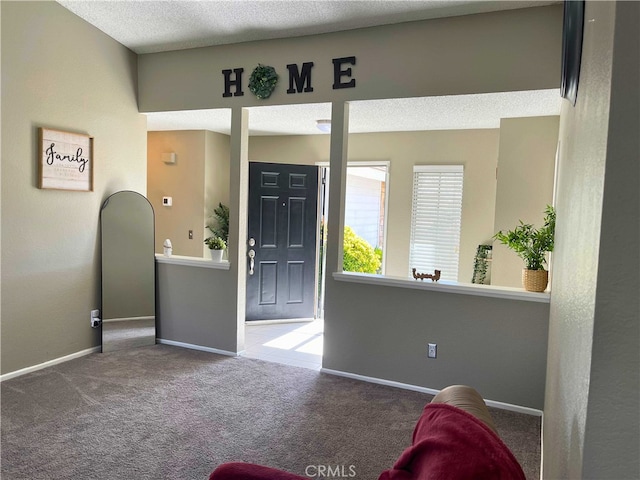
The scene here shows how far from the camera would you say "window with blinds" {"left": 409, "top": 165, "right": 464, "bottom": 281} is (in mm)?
5539

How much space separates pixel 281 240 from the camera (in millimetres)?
5879

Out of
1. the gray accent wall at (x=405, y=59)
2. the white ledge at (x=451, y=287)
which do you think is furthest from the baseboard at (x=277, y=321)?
the gray accent wall at (x=405, y=59)

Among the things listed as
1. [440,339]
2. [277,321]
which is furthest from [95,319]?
[440,339]

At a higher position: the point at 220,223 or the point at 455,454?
the point at 220,223

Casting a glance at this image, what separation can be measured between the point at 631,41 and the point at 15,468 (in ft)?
10.5

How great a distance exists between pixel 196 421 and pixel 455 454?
246 cm

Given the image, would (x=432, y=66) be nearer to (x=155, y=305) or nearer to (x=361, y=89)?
(x=361, y=89)

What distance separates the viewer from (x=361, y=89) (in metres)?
3.86

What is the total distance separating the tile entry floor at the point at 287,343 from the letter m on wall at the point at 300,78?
2522 mm

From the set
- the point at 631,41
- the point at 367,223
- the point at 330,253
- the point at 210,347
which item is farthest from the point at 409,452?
the point at 367,223

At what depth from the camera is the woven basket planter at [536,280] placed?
11.1 ft

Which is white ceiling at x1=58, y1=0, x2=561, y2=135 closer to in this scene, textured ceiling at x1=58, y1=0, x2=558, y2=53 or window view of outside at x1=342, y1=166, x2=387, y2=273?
textured ceiling at x1=58, y1=0, x2=558, y2=53

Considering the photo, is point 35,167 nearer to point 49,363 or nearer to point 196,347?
point 49,363

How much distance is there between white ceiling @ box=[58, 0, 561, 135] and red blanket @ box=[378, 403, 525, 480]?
2968 millimetres
